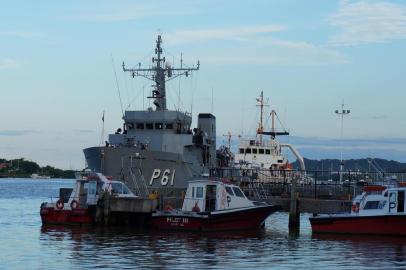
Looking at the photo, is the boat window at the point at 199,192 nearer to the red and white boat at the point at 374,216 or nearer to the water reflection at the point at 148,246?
the water reflection at the point at 148,246

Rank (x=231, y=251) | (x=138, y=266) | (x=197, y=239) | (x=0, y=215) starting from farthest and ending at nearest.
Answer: (x=0, y=215) < (x=197, y=239) < (x=231, y=251) < (x=138, y=266)

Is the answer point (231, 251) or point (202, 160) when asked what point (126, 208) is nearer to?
point (231, 251)

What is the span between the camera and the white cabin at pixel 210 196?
42.3 metres

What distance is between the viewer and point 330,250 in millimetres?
34812

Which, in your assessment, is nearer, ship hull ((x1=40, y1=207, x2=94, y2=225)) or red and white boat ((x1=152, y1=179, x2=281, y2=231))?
red and white boat ((x1=152, y1=179, x2=281, y2=231))

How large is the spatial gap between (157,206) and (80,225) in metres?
4.28

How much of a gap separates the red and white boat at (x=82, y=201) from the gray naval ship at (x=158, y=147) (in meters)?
5.32

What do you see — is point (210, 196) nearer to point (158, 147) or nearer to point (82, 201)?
point (82, 201)

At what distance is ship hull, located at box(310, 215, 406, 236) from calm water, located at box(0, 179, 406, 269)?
696 millimetres

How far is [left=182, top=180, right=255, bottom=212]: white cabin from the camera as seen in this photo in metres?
42.3

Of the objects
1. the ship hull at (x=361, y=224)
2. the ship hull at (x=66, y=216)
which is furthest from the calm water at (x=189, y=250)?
the ship hull at (x=66, y=216)

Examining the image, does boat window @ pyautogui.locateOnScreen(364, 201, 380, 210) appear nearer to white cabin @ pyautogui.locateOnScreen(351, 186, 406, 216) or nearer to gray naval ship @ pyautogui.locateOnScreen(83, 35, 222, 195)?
white cabin @ pyautogui.locateOnScreen(351, 186, 406, 216)

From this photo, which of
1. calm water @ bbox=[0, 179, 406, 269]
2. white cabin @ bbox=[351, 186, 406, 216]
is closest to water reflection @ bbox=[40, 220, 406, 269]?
calm water @ bbox=[0, 179, 406, 269]

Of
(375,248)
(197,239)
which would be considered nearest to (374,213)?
(375,248)
